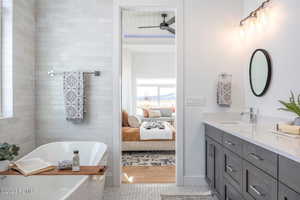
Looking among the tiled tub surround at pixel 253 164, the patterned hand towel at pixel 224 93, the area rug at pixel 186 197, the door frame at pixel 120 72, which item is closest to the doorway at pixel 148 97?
the door frame at pixel 120 72

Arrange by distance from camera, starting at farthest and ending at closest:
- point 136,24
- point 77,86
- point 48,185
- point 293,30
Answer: point 136,24, point 77,86, point 293,30, point 48,185

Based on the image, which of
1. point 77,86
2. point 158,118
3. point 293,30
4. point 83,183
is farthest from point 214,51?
point 158,118

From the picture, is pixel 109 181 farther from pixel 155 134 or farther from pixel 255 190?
pixel 255 190

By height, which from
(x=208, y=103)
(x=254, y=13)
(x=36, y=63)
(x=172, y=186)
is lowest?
(x=172, y=186)

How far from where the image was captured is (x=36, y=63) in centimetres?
313

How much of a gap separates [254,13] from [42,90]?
9.58 ft

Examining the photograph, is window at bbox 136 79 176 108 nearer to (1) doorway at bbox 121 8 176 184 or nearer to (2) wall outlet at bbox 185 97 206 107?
(1) doorway at bbox 121 8 176 184

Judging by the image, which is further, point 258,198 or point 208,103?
point 208,103

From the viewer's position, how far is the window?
8.13 meters

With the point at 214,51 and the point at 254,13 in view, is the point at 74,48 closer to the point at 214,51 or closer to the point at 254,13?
the point at 214,51

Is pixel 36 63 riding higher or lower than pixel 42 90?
higher

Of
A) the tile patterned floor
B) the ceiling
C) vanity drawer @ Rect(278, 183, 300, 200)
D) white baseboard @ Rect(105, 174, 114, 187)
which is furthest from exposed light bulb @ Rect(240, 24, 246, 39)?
white baseboard @ Rect(105, 174, 114, 187)

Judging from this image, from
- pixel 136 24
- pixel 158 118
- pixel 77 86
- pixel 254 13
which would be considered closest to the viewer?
pixel 254 13

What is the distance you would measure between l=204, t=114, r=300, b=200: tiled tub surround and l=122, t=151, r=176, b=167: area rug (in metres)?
1.47
